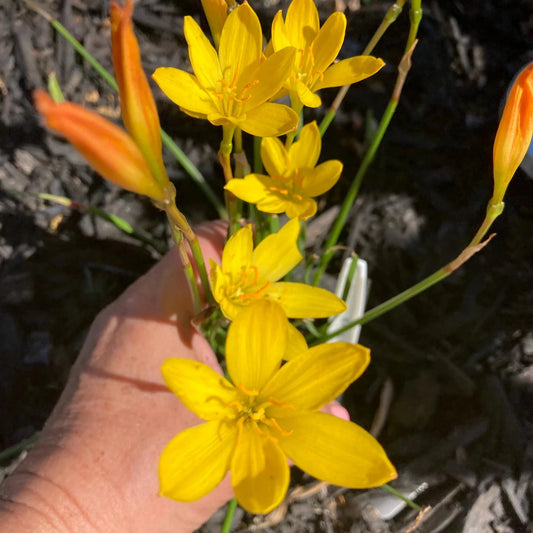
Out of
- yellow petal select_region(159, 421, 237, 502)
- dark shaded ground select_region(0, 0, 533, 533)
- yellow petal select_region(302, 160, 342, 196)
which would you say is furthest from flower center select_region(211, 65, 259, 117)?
dark shaded ground select_region(0, 0, 533, 533)

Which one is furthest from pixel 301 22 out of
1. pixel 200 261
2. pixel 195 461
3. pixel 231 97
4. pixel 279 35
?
pixel 195 461

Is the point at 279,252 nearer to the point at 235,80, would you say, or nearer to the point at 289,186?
the point at 289,186

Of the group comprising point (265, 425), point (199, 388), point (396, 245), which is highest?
point (199, 388)

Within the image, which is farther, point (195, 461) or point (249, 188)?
point (249, 188)

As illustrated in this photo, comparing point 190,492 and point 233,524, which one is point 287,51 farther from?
point 233,524

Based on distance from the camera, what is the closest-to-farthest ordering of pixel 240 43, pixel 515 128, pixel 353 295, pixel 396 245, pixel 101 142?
A: pixel 101 142 → pixel 515 128 → pixel 240 43 → pixel 353 295 → pixel 396 245

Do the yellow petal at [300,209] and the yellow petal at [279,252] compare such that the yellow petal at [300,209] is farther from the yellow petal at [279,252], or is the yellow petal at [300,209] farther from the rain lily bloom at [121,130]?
the rain lily bloom at [121,130]
